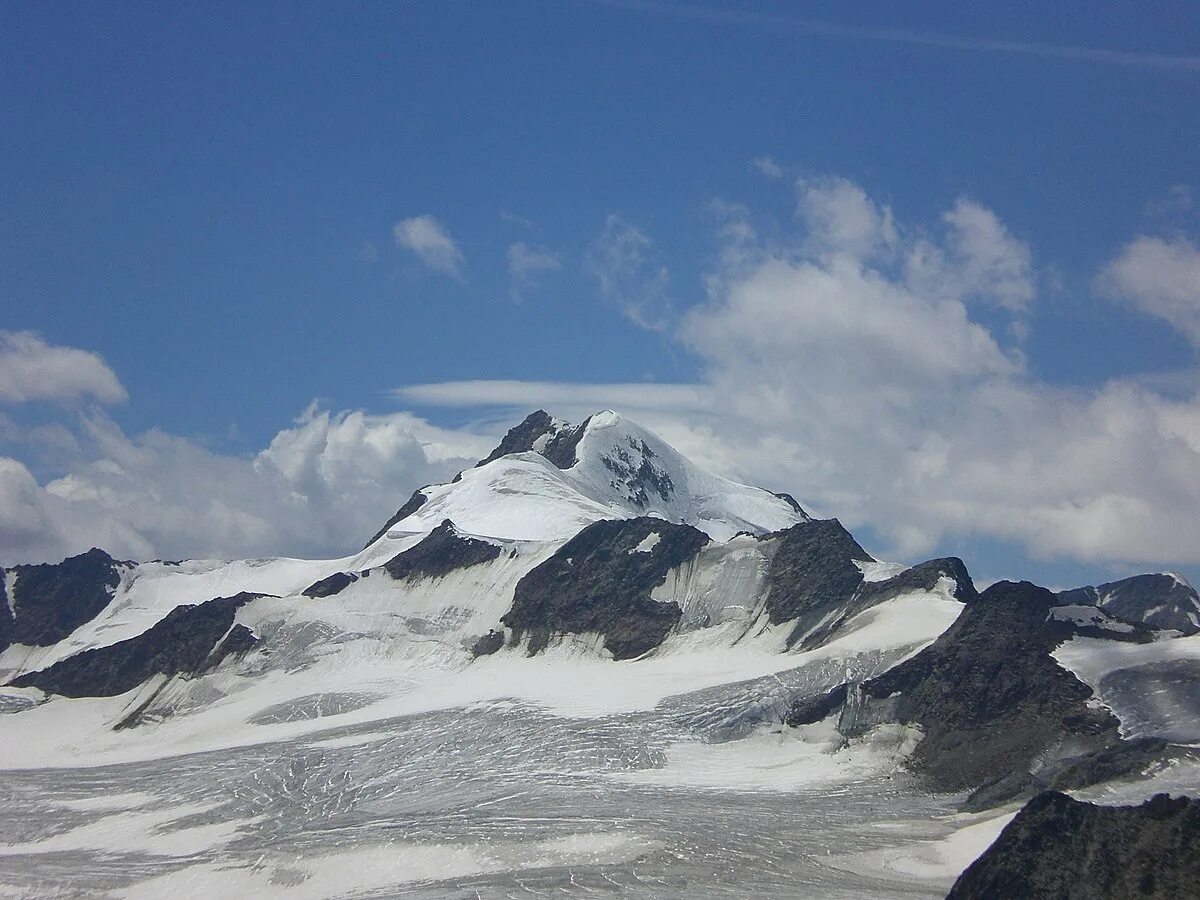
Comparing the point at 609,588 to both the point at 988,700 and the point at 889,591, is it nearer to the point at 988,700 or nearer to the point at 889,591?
the point at 889,591

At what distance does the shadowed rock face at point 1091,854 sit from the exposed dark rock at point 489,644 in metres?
111

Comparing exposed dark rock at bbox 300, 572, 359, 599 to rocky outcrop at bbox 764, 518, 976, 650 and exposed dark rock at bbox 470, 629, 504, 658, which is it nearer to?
exposed dark rock at bbox 470, 629, 504, 658

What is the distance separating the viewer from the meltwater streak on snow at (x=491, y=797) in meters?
83.8

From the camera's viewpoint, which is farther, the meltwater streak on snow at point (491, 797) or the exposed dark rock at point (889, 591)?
the exposed dark rock at point (889, 591)

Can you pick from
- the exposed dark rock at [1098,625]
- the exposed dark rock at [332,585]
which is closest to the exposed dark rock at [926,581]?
the exposed dark rock at [1098,625]

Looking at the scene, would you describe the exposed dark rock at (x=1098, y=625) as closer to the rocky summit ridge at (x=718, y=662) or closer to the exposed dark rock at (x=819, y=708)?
the rocky summit ridge at (x=718, y=662)

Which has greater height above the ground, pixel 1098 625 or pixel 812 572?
pixel 812 572

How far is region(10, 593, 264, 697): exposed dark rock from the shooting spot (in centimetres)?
17688

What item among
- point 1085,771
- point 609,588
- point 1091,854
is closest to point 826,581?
point 609,588

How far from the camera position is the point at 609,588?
17238 cm

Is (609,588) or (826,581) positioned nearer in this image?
(826,581)

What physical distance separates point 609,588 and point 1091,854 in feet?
377

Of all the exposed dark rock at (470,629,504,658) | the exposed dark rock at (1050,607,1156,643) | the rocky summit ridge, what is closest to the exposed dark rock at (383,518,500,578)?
the rocky summit ridge

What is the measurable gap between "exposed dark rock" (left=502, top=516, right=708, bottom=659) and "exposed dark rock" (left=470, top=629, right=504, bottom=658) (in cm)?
208
